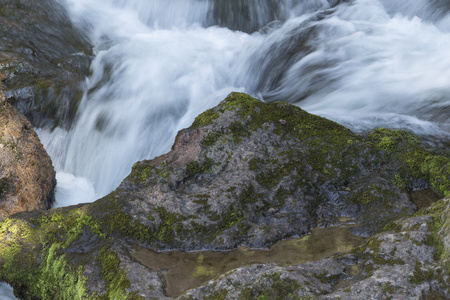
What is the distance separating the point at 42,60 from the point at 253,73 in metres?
5.93

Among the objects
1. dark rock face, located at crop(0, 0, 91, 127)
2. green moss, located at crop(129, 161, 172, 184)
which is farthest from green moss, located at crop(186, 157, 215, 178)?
dark rock face, located at crop(0, 0, 91, 127)

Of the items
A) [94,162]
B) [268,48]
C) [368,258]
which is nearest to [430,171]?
[368,258]

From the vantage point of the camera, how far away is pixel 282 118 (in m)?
5.24

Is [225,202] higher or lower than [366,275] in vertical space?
higher

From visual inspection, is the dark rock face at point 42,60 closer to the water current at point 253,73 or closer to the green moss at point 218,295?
the water current at point 253,73

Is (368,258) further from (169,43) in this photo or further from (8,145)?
(169,43)

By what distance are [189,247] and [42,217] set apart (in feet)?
6.17

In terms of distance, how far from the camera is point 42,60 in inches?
451

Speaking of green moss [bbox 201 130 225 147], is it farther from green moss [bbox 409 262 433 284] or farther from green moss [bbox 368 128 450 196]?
green moss [bbox 409 262 433 284]

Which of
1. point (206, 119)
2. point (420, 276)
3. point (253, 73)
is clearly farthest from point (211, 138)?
point (253, 73)

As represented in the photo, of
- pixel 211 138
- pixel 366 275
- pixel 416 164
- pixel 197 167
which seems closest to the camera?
pixel 366 275

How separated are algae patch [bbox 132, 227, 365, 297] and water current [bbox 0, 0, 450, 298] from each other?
3525 mm

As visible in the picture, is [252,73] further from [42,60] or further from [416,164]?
[416,164]

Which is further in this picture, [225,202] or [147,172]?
[147,172]
